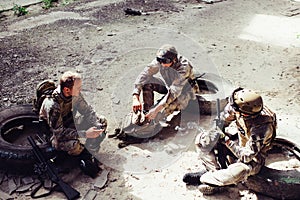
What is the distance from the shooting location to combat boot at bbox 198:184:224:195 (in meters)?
4.89

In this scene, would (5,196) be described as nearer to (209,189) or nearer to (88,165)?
(88,165)

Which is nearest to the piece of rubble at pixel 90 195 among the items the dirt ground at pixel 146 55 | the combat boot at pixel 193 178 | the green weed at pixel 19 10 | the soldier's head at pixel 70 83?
the dirt ground at pixel 146 55

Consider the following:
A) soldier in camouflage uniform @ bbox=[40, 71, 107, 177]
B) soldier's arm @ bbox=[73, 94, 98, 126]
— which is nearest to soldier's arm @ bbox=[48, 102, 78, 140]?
soldier in camouflage uniform @ bbox=[40, 71, 107, 177]

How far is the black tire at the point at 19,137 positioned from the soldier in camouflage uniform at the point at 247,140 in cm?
236

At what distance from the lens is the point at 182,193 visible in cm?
501

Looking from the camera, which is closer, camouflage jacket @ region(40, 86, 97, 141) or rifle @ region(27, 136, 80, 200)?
rifle @ region(27, 136, 80, 200)

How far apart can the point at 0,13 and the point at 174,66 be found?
7.88 m

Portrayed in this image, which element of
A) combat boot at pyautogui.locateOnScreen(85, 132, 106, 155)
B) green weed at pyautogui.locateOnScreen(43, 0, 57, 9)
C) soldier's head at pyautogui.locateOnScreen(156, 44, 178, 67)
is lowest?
combat boot at pyautogui.locateOnScreen(85, 132, 106, 155)

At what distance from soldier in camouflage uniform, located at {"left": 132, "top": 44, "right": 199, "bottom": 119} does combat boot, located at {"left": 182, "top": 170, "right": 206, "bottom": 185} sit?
1218 mm

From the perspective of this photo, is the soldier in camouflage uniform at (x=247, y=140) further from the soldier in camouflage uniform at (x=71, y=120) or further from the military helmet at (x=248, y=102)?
the soldier in camouflage uniform at (x=71, y=120)

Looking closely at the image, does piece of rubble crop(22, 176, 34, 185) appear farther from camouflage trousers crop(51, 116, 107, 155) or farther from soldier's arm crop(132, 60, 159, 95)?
soldier's arm crop(132, 60, 159, 95)

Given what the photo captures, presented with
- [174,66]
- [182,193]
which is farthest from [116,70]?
[182,193]

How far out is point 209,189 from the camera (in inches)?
192

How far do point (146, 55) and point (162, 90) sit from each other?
2514mm
